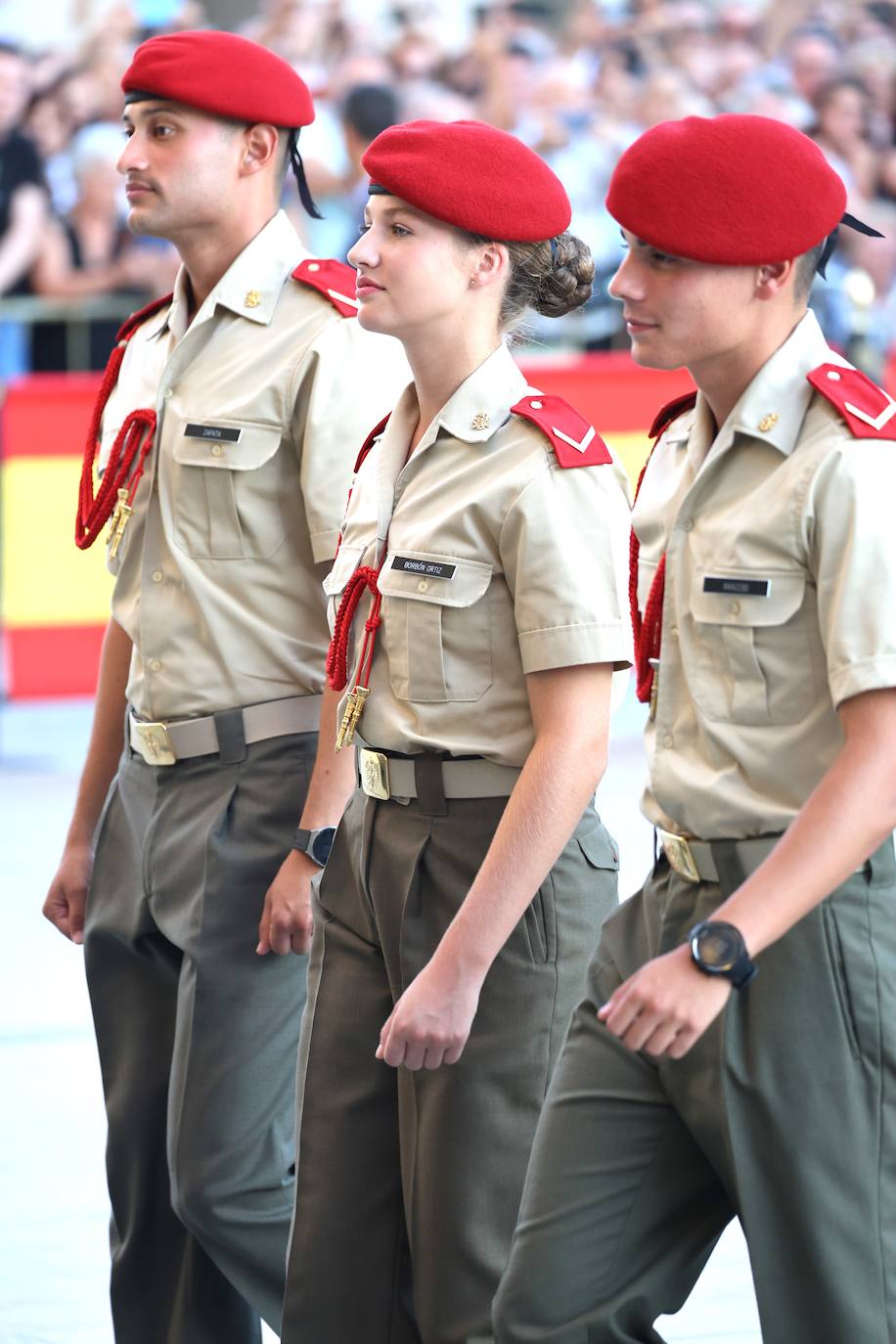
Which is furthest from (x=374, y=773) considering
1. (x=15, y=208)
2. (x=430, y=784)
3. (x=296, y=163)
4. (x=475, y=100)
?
(x=475, y=100)

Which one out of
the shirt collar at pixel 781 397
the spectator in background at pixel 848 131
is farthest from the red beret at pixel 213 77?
the spectator in background at pixel 848 131

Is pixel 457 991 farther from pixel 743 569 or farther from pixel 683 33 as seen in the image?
pixel 683 33

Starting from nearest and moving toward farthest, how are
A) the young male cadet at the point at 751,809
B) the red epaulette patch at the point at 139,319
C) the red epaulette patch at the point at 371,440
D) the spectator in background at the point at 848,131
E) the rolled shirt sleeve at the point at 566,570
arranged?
the young male cadet at the point at 751,809
the rolled shirt sleeve at the point at 566,570
the red epaulette patch at the point at 371,440
the red epaulette patch at the point at 139,319
the spectator in background at the point at 848,131

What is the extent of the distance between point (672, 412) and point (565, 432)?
0.44 ft

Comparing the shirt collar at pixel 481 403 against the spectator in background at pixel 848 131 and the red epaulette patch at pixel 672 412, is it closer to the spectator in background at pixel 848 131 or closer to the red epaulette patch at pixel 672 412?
the red epaulette patch at pixel 672 412

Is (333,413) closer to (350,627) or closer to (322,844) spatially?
(350,627)

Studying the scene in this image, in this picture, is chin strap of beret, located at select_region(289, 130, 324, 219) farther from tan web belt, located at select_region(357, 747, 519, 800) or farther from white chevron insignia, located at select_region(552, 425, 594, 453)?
tan web belt, located at select_region(357, 747, 519, 800)

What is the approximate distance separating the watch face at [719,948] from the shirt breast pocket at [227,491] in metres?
1.22

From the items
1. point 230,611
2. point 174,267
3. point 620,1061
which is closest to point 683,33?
point 174,267

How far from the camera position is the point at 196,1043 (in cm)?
305

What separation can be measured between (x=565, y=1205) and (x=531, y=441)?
902 millimetres

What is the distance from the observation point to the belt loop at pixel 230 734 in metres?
3.11

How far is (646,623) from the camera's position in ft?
7.97

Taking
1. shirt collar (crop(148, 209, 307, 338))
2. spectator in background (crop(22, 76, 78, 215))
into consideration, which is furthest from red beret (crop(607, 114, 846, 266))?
spectator in background (crop(22, 76, 78, 215))
